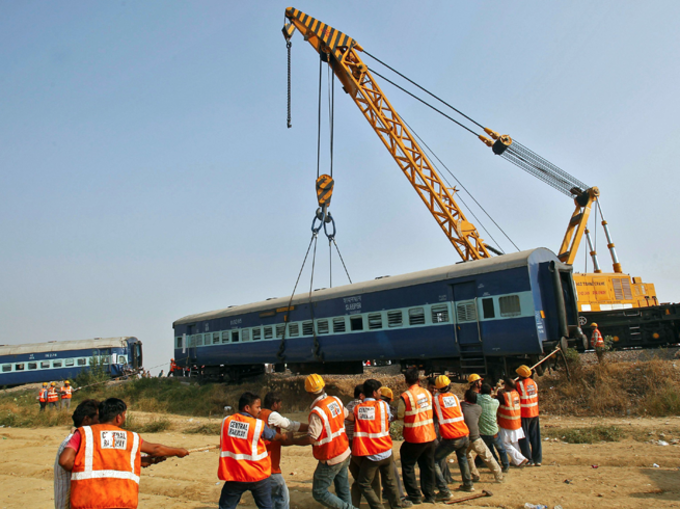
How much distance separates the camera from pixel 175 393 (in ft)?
64.0

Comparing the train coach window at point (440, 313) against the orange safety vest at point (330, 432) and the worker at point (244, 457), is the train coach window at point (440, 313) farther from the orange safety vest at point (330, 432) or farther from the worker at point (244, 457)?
the worker at point (244, 457)

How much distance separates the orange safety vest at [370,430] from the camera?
17.7ft

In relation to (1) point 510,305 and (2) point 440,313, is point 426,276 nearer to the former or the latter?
(2) point 440,313

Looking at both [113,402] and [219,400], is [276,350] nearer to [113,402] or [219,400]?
[219,400]

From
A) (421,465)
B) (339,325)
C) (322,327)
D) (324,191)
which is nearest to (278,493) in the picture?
(421,465)

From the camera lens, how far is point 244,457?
14.6 ft

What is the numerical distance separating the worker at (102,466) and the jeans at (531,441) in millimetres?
6237

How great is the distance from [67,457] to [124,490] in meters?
0.49

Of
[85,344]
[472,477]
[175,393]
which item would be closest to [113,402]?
[472,477]

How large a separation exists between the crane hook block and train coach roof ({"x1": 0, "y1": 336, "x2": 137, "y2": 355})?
1936 cm

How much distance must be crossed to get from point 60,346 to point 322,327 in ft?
70.3

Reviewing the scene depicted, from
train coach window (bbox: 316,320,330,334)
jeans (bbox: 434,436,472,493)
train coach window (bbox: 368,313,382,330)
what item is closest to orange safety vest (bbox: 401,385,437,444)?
jeans (bbox: 434,436,472,493)

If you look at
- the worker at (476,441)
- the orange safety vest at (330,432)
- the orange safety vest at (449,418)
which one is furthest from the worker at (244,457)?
the worker at (476,441)

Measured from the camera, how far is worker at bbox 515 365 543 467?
7.71 metres
